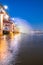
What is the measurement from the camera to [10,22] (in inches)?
1435

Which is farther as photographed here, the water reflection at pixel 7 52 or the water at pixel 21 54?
the water reflection at pixel 7 52

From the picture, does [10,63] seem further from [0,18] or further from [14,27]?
[14,27]

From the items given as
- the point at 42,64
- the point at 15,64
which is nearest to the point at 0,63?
the point at 15,64

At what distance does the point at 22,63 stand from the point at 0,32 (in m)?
20.8

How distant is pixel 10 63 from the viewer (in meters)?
5.49

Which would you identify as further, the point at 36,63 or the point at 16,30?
the point at 16,30

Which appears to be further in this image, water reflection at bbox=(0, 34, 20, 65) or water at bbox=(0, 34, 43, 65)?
water reflection at bbox=(0, 34, 20, 65)

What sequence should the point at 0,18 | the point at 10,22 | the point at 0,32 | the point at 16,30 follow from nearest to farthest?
the point at 0,32
the point at 0,18
the point at 10,22
the point at 16,30

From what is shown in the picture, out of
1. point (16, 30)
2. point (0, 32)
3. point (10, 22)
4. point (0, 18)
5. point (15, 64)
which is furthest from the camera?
point (16, 30)

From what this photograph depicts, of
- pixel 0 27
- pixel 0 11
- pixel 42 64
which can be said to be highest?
pixel 0 11

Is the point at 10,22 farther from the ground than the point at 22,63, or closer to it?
farther from the ground

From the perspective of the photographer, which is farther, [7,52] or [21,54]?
[7,52]

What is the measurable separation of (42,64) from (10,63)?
983 mm

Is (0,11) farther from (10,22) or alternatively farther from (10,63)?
(10,63)
